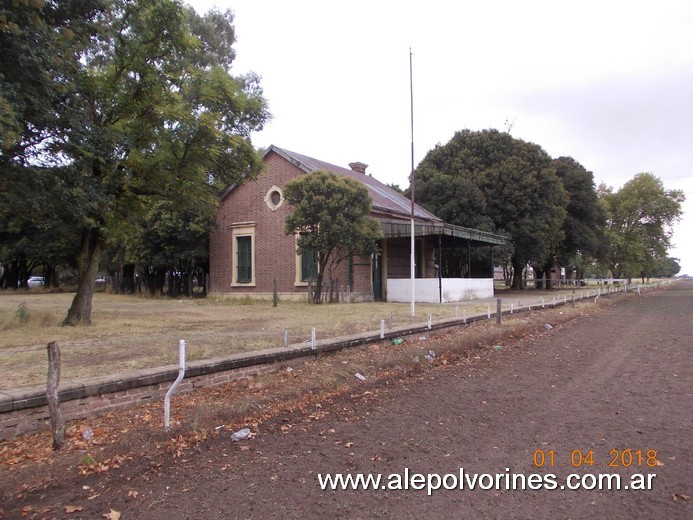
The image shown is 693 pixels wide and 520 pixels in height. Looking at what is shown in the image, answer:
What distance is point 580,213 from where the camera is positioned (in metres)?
39.9

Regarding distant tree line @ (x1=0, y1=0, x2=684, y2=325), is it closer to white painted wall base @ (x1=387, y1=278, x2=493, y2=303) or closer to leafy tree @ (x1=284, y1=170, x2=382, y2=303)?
leafy tree @ (x1=284, y1=170, x2=382, y2=303)

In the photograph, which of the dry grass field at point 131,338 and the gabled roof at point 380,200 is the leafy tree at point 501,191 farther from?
the dry grass field at point 131,338

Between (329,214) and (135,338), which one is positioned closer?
(135,338)

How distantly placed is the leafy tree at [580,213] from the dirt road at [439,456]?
3419 centimetres

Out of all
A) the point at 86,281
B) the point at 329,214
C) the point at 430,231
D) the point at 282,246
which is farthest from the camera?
the point at 282,246

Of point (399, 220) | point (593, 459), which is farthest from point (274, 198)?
point (593, 459)

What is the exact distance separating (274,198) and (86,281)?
1351cm

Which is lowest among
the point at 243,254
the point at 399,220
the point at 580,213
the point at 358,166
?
the point at 243,254

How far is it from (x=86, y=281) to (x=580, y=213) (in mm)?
37935

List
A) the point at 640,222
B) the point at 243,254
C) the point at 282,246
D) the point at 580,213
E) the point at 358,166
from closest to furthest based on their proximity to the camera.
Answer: the point at 282,246, the point at 243,254, the point at 358,166, the point at 580,213, the point at 640,222

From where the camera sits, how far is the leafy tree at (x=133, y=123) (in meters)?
10.3

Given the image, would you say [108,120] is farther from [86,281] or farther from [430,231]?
[430,231]

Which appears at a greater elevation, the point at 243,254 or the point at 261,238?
the point at 261,238

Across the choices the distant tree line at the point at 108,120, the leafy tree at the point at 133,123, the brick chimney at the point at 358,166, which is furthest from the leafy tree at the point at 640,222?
the leafy tree at the point at 133,123
